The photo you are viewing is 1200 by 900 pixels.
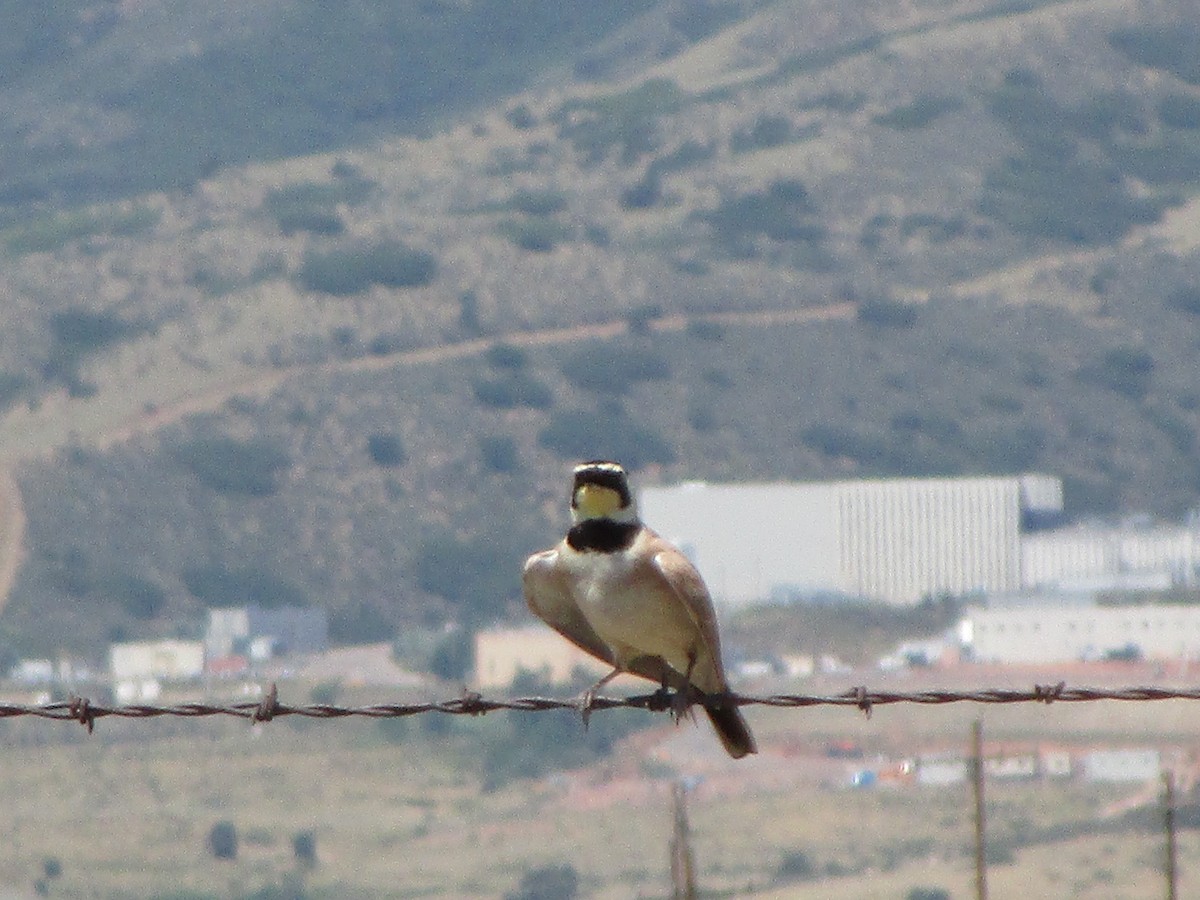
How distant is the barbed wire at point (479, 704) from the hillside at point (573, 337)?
109 metres

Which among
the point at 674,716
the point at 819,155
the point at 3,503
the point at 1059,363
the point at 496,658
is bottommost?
the point at 674,716

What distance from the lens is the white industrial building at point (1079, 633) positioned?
4161 inches

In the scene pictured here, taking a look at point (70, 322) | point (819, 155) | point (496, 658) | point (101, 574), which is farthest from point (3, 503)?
point (819, 155)

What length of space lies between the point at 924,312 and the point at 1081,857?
3337 inches

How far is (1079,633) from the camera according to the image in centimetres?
10888

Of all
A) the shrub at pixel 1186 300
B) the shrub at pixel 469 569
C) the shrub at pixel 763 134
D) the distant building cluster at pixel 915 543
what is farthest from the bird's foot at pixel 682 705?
the shrub at pixel 763 134

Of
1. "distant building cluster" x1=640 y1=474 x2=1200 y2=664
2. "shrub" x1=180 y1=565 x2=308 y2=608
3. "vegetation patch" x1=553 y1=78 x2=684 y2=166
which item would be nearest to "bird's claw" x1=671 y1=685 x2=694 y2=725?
"distant building cluster" x1=640 y1=474 x2=1200 y2=664

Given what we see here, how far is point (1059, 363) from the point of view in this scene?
454ft

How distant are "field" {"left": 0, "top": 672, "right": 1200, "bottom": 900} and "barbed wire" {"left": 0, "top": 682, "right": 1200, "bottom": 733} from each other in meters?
48.4

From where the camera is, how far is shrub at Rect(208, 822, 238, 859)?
242 ft

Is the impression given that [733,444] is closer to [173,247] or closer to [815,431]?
[815,431]

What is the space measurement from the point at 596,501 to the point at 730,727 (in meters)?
0.89

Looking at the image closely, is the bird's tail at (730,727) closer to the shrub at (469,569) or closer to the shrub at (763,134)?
the shrub at (469,569)

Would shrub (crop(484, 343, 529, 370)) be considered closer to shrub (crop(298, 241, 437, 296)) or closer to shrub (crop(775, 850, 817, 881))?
shrub (crop(298, 241, 437, 296))
